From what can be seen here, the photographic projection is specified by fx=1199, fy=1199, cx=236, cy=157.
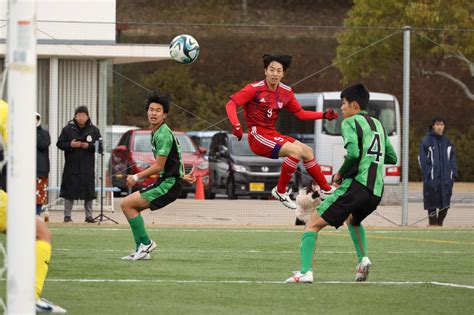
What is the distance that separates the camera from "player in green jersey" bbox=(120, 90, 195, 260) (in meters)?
13.2

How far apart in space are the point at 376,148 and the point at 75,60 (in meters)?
14.5

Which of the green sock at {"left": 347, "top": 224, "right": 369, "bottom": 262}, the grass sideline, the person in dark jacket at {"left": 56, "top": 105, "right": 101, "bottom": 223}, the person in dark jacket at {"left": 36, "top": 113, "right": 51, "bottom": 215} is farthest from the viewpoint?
the person in dark jacket at {"left": 56, "top": 105, "right": 101, "bottom": 223}

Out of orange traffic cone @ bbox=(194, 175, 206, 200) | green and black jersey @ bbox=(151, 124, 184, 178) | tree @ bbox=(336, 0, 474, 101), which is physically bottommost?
orange traffic cone @ bbox=(194, 175, 206, 200)

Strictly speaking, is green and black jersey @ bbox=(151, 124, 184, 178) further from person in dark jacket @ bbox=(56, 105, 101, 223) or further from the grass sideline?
person in dark jacket @ bbox=(56, 105, 101, 223)

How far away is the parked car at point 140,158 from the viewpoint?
1135 inches

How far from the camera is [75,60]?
2445cm

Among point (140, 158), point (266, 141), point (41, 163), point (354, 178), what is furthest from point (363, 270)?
point (140, 158)

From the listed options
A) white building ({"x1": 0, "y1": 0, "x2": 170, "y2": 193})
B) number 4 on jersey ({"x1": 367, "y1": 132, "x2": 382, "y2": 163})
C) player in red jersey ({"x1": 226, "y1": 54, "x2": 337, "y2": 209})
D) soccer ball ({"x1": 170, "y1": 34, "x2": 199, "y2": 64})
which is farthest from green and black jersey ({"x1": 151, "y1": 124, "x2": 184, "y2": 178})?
white building ({"x1": 0, "y1": 0, "x2": 170, "y2": 193})

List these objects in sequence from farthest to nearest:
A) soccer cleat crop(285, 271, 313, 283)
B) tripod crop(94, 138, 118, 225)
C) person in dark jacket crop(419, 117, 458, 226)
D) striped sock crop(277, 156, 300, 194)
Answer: person in dark jacket crop(419, 117, 458, 226) < tripod crop(94, 138, 118, 225) < striped sock crop(277, 156, 300, 194) < soccer cleat crop(285, 271, 313, 283)

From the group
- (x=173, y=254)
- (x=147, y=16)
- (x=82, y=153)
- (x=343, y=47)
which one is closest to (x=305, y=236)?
(x=173, y=254)

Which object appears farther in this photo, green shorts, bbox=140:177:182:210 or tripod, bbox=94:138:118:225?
tripod, bbox=94:138:118:225

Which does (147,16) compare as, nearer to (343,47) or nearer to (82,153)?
(343,47)

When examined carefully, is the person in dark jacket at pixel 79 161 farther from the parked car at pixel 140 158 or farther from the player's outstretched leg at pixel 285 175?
the player's outstretched leg at pixel 285 175

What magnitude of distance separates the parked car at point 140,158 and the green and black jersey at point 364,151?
16.6m
